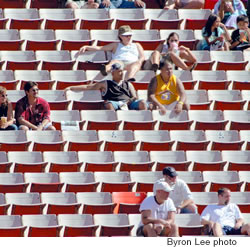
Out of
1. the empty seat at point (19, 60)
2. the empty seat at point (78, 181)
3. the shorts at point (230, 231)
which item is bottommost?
the shorts at point (230, 231)

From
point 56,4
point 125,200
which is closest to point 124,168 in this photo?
point 125,200

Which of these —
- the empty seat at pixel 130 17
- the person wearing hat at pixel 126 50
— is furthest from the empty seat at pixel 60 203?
the empty seat at pixel 130 17

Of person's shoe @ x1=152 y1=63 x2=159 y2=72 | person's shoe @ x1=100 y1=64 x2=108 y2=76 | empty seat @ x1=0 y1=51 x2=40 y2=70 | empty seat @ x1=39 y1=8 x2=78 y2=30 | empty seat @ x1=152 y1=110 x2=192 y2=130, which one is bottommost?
empty seat @ x1=152 y1=110 x2=192 y2=130

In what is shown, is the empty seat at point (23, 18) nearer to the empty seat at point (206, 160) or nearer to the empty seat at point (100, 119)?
the empty seat at point (100, 119)

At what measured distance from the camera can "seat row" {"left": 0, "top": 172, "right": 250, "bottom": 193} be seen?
523 inches

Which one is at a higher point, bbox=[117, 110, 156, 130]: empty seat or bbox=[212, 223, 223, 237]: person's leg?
bbox=[117, 110, 156, 130]: empty seat

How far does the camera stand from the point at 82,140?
1423 centimetres

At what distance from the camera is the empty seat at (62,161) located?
13773 mm

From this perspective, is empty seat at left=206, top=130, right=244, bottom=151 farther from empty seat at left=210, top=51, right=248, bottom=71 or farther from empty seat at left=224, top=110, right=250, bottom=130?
empty seat at left=210, top=51, right=248, bottom=71

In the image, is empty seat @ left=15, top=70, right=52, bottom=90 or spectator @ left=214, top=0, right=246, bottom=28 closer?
empty seat @ left=15, top=70, right=52, bottom=90

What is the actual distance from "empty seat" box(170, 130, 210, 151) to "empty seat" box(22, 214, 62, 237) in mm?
2527

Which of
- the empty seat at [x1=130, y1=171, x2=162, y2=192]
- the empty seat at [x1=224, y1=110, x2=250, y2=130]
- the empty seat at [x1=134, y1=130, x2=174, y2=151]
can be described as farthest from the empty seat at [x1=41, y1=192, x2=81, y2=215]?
the empty seat at [x1=224, y1=110, x2=250, y2=130]

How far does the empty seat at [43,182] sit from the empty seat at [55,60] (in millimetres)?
2561

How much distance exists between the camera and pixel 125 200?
518 inches
